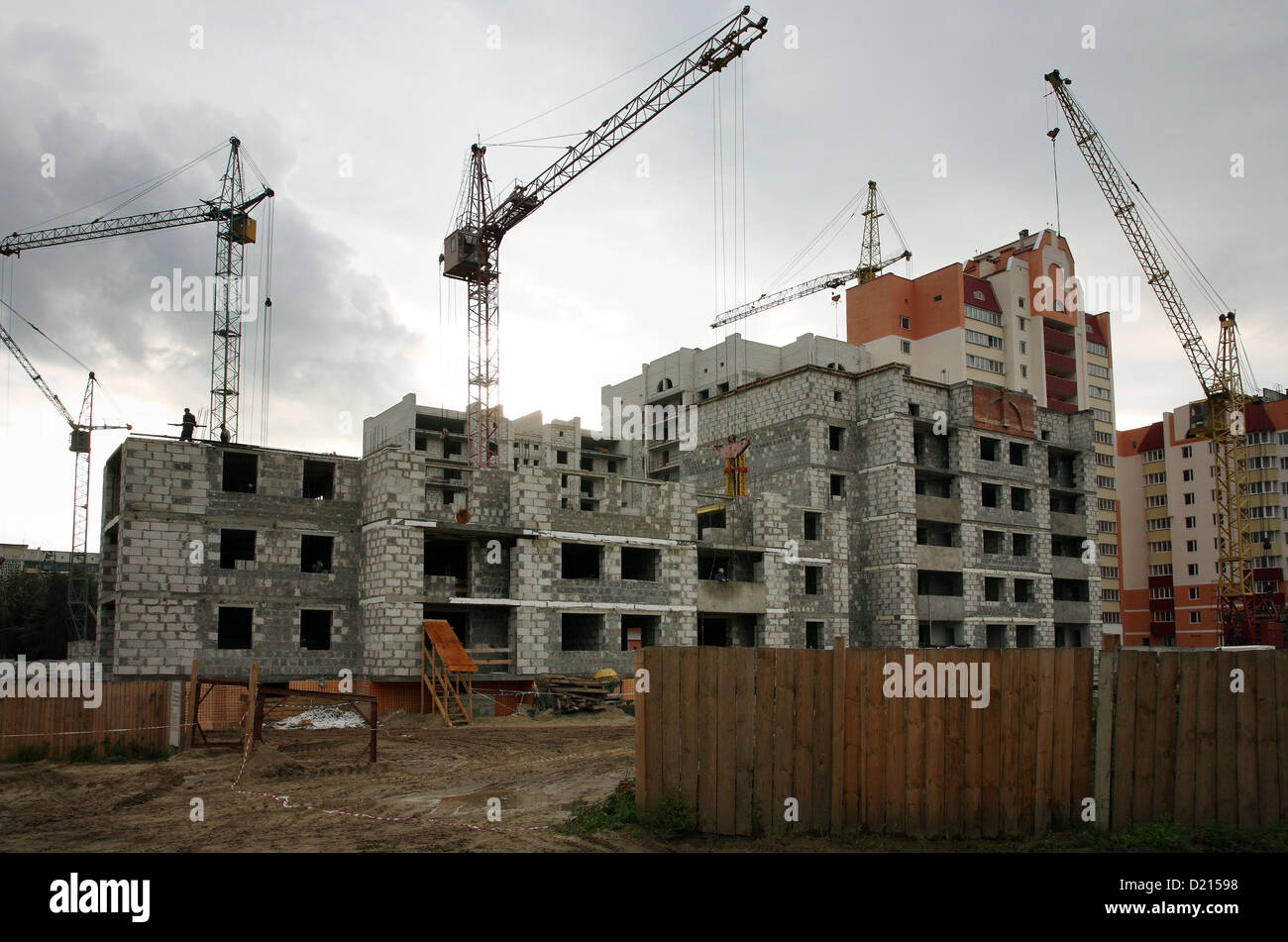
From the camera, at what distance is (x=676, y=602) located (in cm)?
3875

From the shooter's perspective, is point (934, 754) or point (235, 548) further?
point (235, 548)

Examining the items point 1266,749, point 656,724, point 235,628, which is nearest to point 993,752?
point 1266,749

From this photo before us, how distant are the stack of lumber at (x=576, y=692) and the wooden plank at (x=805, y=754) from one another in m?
23.4

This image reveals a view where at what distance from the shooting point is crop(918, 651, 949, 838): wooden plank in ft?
32.2

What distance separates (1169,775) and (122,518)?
29.7 meters

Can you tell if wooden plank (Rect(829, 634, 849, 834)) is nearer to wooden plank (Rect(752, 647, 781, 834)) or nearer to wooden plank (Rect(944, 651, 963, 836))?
wooden plank (Rect(752, 647, 781, 834))

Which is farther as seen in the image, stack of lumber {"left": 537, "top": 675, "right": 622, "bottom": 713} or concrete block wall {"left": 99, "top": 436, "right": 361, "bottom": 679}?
stack of lumber {"left": 537, "top": 675, "right": 622, "bottom": 713}

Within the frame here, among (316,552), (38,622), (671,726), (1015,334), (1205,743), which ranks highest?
(1015,334)

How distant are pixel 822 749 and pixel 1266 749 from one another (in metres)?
4.20

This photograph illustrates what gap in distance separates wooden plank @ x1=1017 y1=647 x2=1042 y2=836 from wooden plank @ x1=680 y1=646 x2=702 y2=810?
3.14 m

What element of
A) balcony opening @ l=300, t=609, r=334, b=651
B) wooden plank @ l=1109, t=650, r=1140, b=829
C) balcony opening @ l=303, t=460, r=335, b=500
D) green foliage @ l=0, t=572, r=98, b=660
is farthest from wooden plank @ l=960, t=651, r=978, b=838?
green foliage @ l=0, t=572, r=98, b=660

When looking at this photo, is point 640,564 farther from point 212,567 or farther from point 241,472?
point 212,567

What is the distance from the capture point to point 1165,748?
970 cm

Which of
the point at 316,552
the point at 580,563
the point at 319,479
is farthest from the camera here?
the point at 580,563
